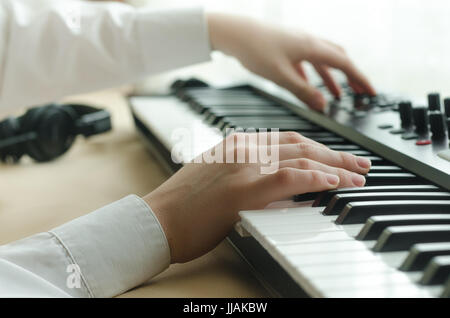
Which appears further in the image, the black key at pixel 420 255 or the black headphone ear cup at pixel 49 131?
the black headphone ear cup at pixel 49 131

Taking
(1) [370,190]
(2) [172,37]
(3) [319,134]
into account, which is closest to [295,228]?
(1) [370,190]

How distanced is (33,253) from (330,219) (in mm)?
306

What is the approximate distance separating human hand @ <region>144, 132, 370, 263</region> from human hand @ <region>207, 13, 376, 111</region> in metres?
0.41

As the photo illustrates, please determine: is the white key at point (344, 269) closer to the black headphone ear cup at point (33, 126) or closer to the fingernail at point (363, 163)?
the fingernail at point (363, 163)

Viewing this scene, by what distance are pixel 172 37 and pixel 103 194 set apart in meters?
0.39

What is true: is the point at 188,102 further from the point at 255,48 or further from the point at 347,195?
the point at 347,195

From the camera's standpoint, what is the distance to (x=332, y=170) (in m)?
0.62

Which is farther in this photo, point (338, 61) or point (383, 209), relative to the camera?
point (338, 61)

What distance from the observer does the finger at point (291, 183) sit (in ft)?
1.94

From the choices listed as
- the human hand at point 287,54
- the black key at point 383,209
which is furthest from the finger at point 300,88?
the black key at point 383,209

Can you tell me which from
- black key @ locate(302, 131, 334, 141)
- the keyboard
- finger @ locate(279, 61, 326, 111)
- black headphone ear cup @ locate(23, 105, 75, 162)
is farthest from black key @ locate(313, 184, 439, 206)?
black headphone ear cup @ locate(23, 105, 75, 162)

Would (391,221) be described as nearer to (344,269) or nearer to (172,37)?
(344,269)

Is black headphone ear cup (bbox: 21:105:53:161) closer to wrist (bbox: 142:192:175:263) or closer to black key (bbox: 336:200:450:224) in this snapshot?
wrist (bbox: 142:192:175:263)

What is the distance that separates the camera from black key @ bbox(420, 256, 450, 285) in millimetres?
424
